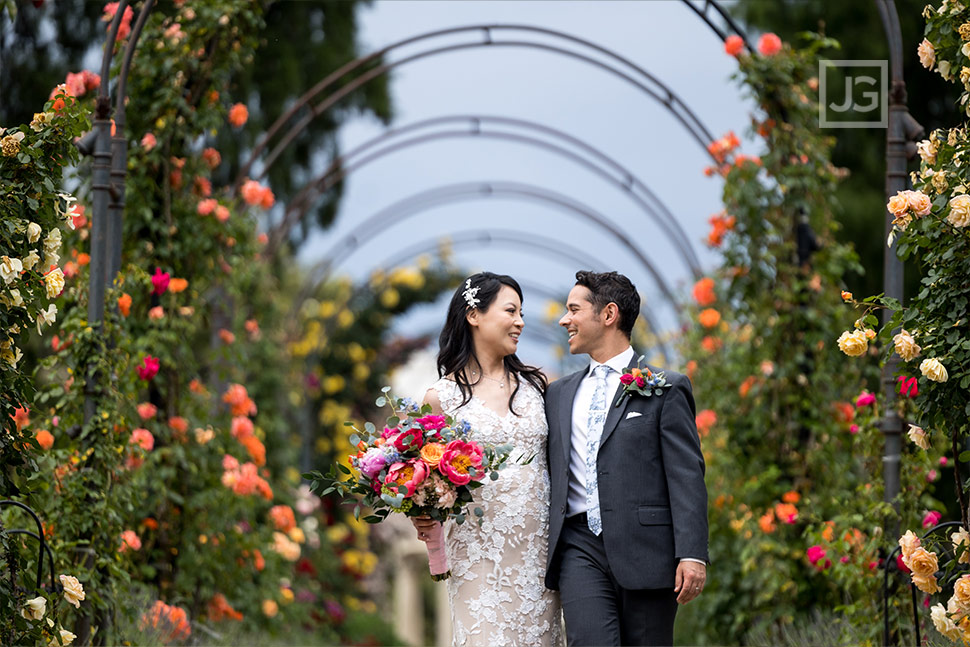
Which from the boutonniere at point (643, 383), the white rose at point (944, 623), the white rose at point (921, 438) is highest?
the boutonniere at point (643, 383)

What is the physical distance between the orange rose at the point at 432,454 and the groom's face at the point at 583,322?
635 mm

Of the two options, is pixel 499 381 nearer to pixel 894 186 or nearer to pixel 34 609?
pixel 34 609

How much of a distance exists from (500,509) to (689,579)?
69 centimetres

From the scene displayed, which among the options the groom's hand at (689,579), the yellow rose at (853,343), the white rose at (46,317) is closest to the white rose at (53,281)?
the white rose at (46,317)

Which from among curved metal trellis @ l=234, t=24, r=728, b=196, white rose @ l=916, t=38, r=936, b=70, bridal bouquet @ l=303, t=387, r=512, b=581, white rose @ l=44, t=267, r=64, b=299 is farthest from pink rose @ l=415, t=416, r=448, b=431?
curved metal trellis @ l=234, t=24, r=728, b=196

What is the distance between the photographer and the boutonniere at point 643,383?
3744 mm

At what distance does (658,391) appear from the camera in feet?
12.3

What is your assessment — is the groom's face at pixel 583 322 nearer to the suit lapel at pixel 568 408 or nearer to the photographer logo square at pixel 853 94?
the suit lapel at pixel 568 408

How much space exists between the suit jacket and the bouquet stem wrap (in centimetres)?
35

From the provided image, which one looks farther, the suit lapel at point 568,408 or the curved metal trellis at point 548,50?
the curved metal trellis at point 548,50

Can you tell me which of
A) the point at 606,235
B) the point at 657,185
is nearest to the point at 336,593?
the point at 606,235

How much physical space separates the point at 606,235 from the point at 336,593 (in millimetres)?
4743

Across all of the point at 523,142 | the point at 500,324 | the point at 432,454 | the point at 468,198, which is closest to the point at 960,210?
the point at 500,324

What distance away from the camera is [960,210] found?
3.39 meters
